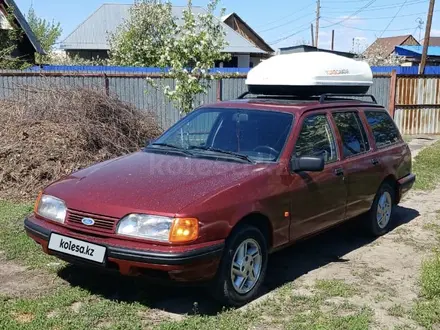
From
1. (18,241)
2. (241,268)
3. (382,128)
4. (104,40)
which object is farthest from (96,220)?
(104,40)

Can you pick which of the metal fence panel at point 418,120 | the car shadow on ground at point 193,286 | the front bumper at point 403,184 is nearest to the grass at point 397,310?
the car shadow on ground at point 193,286

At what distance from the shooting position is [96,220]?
3967mm

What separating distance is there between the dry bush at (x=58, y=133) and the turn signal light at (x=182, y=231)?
15.2 ft

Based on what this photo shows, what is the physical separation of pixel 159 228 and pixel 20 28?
15856 mm

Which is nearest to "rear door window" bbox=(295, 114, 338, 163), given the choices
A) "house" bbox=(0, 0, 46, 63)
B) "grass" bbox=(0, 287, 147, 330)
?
"grass" bbox=(0, 287, 147, 330)

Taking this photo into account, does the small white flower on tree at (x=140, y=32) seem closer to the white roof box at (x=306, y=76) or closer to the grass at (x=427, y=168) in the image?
the grass at (x=427, y=168)

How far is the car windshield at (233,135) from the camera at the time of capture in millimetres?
4848

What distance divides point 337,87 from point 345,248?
1.90 metres

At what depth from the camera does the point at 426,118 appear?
1714 centimetres

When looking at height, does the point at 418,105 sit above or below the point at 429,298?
above

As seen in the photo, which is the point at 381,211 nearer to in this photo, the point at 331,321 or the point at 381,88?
the point at 331,321

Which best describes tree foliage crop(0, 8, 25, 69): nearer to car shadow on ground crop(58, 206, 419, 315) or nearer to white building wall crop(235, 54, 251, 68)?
car shadow on ground crop(58, 206, 419, 315)

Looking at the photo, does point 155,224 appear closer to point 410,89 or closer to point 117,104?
point 117,104

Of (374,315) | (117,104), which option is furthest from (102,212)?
(117,104)
